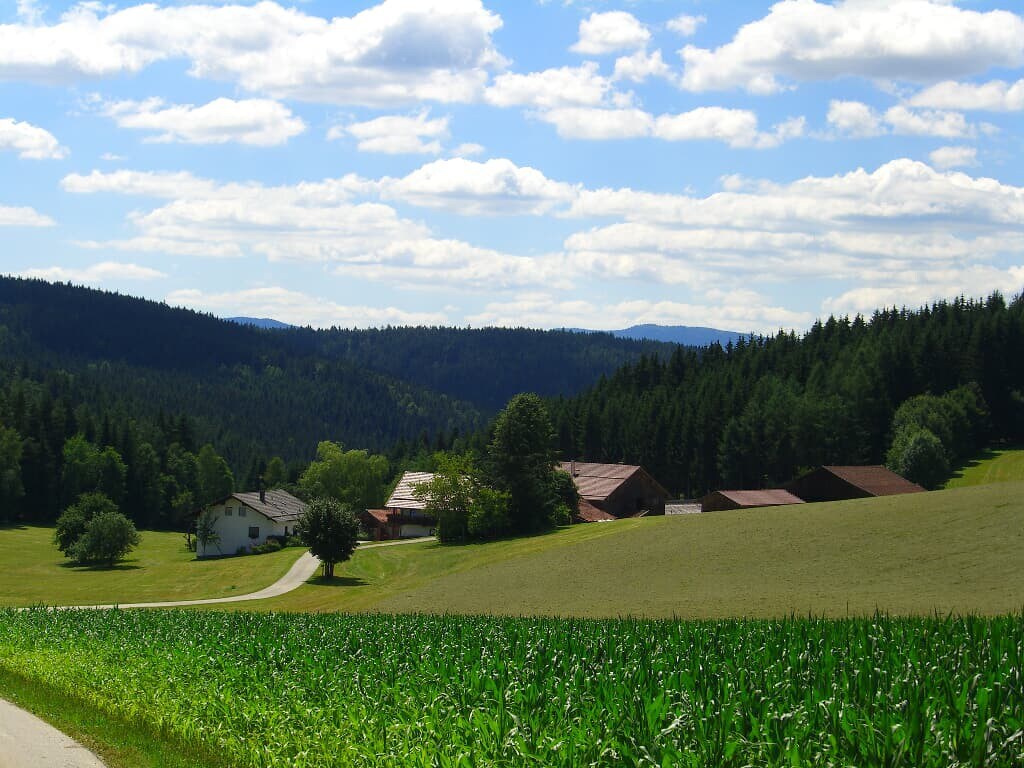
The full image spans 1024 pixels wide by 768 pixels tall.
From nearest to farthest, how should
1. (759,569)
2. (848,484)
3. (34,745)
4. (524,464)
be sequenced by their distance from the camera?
1. (34,745)
2. (759,569)
3. (524,464)
4. (848,484)

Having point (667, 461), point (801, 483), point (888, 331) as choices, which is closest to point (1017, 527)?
point (801, 483)

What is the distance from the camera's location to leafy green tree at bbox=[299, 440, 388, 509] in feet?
410

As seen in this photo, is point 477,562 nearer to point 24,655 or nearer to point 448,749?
point 24,655

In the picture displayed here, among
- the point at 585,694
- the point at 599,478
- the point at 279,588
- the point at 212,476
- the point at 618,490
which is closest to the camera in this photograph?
the point at 585,694

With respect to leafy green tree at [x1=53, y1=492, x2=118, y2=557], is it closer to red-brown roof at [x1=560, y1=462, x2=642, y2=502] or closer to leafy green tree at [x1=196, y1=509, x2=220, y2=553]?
leafy green tree at [x1=196, y1=509, x2=220, y2=553]

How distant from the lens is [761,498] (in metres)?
89.3

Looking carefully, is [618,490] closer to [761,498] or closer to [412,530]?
[761,498]

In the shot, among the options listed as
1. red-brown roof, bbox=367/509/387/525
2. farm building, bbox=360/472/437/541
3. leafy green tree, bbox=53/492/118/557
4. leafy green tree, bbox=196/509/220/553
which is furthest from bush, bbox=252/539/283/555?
leafy green tree, bbox=53/492/118/557

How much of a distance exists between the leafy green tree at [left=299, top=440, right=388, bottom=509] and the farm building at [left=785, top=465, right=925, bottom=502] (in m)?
56.1

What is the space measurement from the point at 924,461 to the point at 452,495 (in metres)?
47.0

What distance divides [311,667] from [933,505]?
1739 inches

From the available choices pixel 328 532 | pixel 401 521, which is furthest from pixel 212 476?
pixel 328 532

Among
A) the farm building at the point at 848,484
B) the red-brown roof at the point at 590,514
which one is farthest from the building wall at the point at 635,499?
the farm building at the point at 848,484

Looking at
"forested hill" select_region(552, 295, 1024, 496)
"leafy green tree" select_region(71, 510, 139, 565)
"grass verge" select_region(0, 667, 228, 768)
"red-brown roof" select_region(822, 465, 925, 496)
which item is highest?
"forested hill" select_region(552, 295, 1024, 496)
